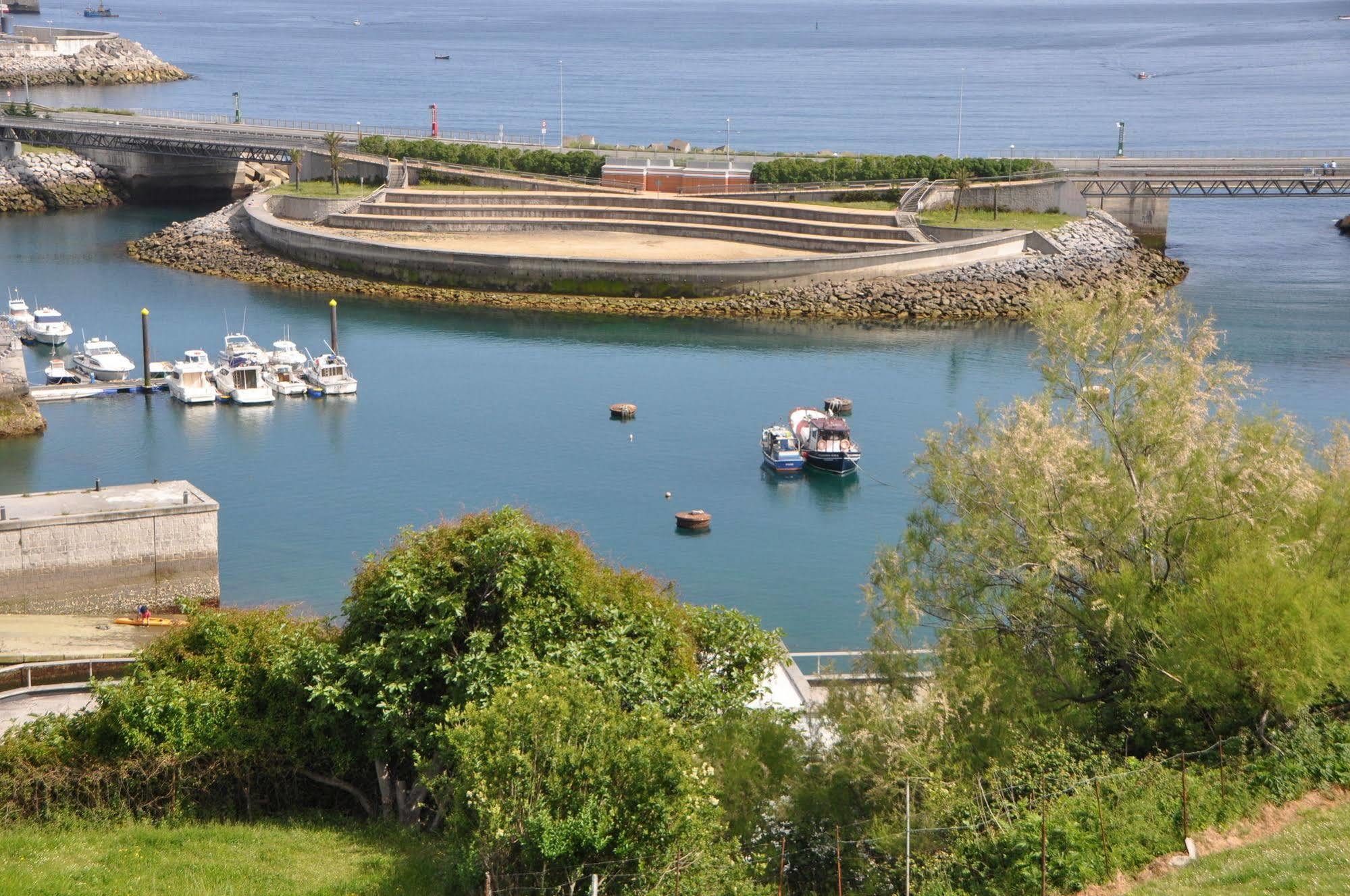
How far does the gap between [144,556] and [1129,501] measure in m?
19.4

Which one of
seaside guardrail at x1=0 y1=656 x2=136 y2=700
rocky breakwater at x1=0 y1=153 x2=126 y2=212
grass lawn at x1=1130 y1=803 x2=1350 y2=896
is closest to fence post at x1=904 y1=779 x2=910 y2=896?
grass lawn at x1=1130 y1=803 x2=1350 y2=896

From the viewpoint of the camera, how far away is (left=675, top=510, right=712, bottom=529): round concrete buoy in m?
35.1

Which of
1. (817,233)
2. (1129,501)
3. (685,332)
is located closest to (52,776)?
(1129,501)

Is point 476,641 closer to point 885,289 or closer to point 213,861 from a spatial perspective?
point 213,861

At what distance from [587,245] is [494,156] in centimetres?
1197

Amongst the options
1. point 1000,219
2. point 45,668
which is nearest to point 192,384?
point 45,668

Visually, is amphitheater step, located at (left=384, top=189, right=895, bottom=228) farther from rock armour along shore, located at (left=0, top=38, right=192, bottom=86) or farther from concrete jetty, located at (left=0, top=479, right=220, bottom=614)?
rock armour along shore, located at (left=0, top=38, right=192, bottom=86)

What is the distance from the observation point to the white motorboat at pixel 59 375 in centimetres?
4666

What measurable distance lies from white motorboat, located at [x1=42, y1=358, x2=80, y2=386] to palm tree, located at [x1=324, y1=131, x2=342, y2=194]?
2526cm

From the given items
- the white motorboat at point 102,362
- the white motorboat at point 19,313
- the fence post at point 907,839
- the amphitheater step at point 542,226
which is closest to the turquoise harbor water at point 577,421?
the white motorboat at point 102,362

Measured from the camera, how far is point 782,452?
3972 centimetres

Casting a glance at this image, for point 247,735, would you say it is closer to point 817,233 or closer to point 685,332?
point 685,332

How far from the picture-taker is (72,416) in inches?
1737

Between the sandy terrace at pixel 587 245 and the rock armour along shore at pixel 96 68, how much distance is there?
278 feet
